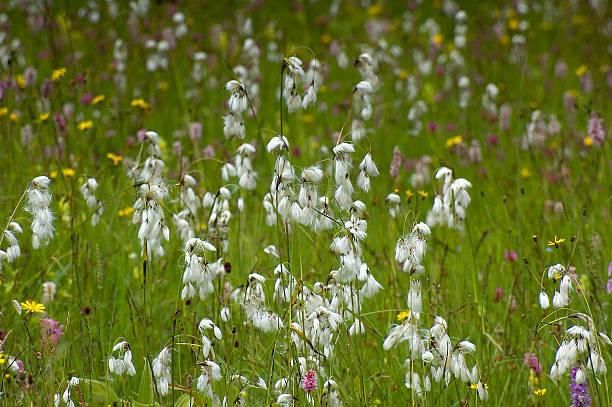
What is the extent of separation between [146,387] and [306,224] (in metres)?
0.90

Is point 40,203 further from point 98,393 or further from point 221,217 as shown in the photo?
point 221,217

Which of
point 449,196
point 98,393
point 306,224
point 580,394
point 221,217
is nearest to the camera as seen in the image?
point 306,224

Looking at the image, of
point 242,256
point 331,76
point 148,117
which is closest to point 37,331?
point 242,256

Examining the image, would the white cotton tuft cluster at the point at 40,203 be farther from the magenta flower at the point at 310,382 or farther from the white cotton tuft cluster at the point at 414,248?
the white cotton tuft cluster at the point at 414,248

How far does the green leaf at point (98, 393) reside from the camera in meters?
2.72

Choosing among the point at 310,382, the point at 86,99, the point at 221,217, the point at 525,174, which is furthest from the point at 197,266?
the point at 86,99

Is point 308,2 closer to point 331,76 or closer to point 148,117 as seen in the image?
point 331,76

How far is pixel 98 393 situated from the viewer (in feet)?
9.16

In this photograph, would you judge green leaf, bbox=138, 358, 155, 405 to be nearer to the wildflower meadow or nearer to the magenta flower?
the wildflower meadow

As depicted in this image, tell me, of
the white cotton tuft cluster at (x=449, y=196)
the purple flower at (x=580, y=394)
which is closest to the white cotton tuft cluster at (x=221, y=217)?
the white cotton tuft cluster at (x=449, y=196)

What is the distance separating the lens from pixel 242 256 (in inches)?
169

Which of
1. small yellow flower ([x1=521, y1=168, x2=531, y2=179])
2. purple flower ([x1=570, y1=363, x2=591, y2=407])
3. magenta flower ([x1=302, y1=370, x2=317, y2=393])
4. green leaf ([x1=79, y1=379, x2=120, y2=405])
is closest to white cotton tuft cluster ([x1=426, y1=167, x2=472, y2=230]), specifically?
purple flower ([x1=570, y1=363, x2=591, y2=407])

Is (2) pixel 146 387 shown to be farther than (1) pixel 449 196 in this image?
No

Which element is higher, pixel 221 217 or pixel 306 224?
pixel 221 217
